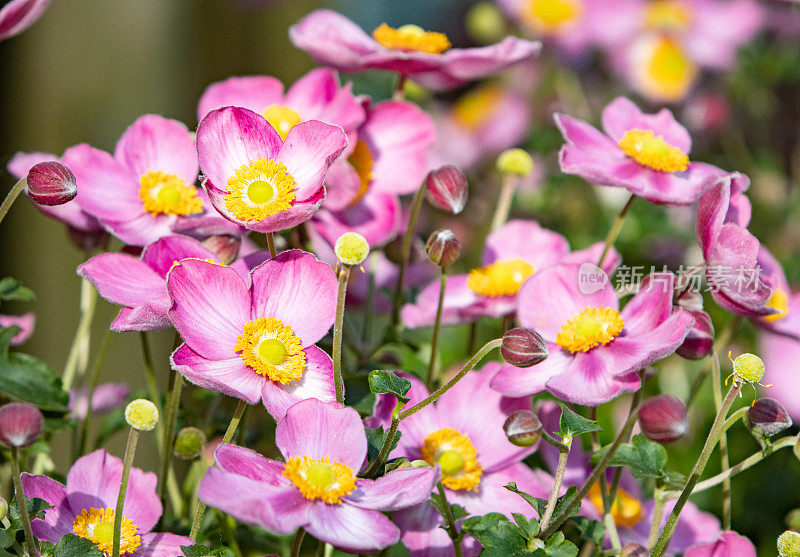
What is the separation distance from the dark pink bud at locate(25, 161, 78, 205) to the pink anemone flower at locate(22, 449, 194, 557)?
0.49 feet

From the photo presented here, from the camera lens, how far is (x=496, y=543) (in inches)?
18.0

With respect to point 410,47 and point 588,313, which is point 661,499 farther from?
point 410,47

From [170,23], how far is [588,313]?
51.0 inches

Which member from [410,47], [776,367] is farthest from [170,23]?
[776,367]

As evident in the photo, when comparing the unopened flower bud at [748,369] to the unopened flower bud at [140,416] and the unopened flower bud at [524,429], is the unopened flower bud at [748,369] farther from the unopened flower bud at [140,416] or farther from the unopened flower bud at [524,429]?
the unopened flower bud at [140,416]

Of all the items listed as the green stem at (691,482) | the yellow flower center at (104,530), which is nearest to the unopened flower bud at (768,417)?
the green stem at (691,482)

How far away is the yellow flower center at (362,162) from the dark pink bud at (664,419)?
0.93ft

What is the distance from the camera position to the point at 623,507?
0.62 metres

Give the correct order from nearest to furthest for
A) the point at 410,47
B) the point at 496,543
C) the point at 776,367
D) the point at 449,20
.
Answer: the point at 496,543, the point at 410,47, the point at 776,367, the point at 449,20

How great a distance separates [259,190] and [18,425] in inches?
7.2

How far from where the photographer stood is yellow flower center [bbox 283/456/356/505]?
444 mm

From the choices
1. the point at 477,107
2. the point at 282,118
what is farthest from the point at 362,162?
the point at 477,107

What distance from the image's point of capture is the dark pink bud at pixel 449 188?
0.60 meters

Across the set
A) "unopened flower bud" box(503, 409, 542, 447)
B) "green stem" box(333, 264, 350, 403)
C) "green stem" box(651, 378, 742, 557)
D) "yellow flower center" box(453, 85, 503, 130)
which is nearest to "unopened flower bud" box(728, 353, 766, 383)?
"green stem" box(651, 378, 742, 557)
